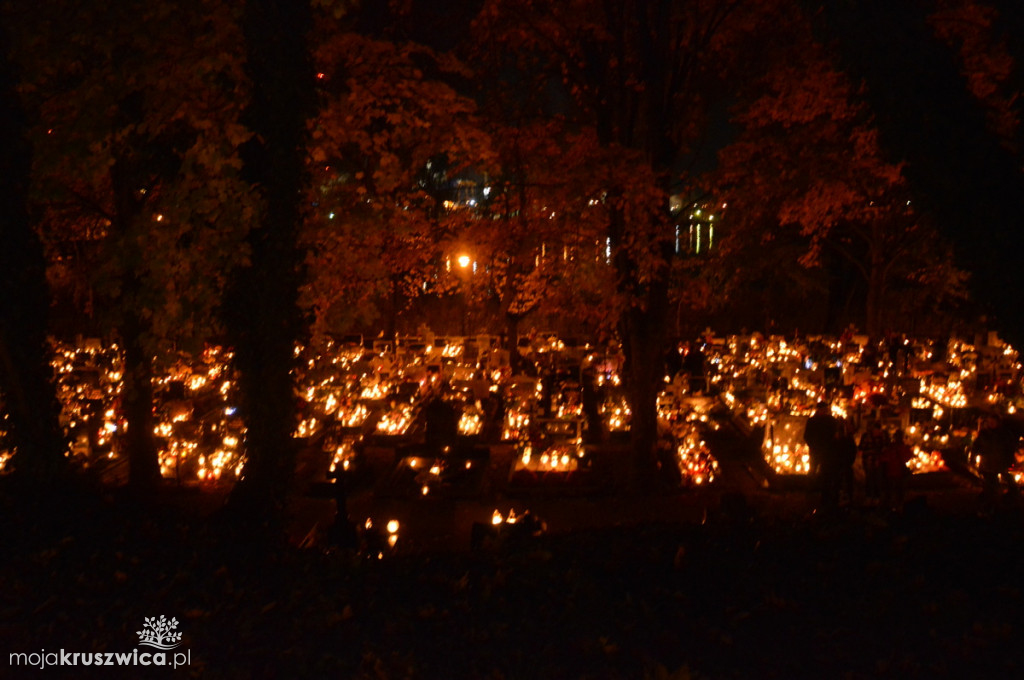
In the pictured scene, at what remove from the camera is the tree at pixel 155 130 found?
26.8 feet

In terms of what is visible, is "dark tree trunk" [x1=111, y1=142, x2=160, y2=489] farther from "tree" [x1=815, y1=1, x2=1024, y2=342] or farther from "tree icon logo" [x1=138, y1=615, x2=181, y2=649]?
"tree" [x1=815, y1=1, x2=1024, y2=342]

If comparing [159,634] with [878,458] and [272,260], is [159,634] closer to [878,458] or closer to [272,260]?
[272,260]

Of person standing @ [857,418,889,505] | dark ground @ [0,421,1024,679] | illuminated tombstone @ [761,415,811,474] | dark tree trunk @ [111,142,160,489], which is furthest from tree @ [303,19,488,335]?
person standing @ [857,418,889,505]

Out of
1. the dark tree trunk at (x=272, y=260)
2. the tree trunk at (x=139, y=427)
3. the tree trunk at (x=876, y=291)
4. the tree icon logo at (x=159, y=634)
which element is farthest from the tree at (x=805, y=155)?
the tree icon logo at (x=159, y=634)

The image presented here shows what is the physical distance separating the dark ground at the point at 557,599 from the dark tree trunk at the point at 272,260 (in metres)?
1.71

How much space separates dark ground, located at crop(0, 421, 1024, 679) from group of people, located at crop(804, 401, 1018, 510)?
4.95m

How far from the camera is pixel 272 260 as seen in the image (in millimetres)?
7520

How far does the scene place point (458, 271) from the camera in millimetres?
21422

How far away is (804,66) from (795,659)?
39.9 ft

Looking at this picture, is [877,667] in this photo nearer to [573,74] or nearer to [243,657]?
[243,657]

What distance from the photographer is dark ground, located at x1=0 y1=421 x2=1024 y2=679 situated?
4.05m

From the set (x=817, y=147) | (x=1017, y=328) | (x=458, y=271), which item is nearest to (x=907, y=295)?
(x=817, y=147)

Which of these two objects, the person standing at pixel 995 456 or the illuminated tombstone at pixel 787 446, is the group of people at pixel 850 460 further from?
the illuminated tombstone at pixel 787 446

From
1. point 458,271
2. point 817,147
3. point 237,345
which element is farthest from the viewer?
point 458,271
